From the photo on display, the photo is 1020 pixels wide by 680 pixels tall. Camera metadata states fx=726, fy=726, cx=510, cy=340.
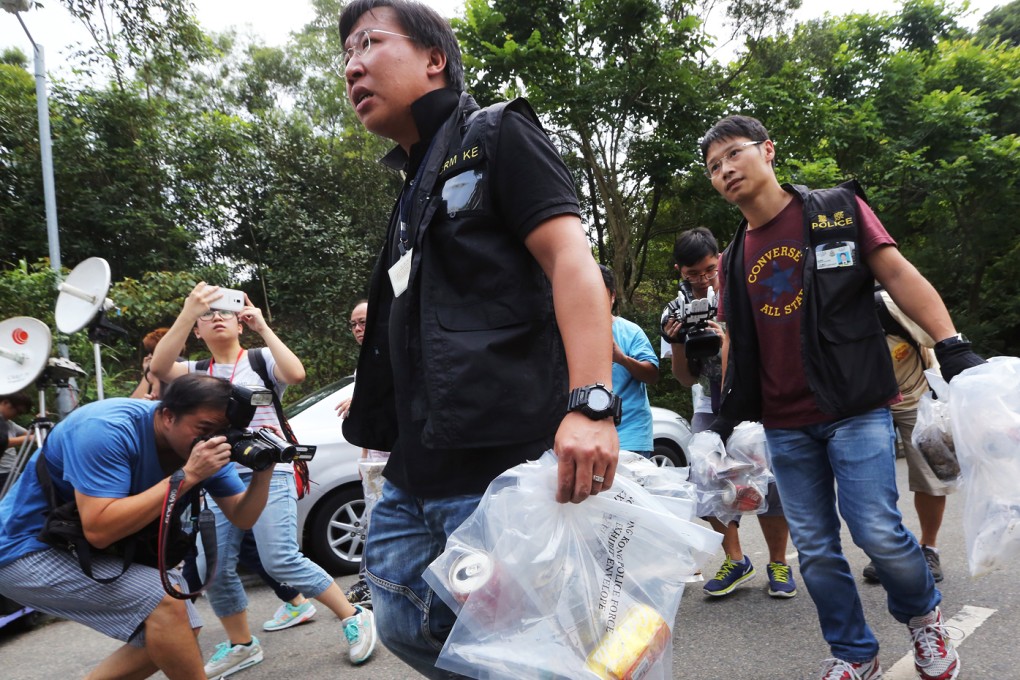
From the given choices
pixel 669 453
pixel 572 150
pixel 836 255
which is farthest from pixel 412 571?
pixel 572 150

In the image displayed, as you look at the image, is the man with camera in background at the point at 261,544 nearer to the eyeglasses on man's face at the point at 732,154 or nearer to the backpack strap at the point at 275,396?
the backpack strap at the point at 275,396

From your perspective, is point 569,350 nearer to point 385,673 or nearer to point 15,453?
point 385,673

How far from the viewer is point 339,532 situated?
5062 mm

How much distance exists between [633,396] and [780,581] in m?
1.25

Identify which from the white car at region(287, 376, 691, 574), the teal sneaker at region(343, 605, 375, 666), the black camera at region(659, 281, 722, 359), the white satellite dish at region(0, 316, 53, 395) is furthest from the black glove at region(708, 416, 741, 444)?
the white satellite dish at region(0, 316, 53, 395)

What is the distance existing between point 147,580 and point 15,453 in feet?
12.5

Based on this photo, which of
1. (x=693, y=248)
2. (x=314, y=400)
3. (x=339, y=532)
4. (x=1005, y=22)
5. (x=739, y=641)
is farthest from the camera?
(x=1005, y=22)

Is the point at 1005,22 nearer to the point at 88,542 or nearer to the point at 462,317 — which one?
the point at 462,317

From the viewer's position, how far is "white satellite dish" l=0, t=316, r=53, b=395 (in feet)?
17.9

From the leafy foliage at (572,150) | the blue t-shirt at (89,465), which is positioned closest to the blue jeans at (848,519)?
the blue t-shirt at (89,465)

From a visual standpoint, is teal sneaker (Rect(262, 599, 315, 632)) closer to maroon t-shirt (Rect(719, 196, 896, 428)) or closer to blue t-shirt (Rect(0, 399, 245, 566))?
blue t-shirt (Rect(0, 399, 245, 566))

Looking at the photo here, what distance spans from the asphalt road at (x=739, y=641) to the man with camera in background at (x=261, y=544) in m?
0.16

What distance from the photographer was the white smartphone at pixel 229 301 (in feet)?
12.4

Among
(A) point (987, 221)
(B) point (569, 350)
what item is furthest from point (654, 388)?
(B) point (569, 350)
